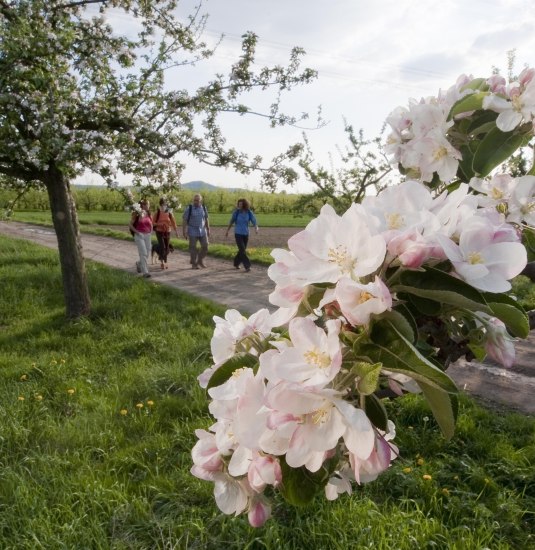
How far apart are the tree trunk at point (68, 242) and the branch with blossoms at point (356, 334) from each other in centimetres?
605

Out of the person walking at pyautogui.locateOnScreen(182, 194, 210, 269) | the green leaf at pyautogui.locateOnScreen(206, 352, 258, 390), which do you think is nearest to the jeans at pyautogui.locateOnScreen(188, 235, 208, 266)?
the person walking at pyautogui.locateOnScreen(182, 194, 210, 269)

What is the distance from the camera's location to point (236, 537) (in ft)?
8.57

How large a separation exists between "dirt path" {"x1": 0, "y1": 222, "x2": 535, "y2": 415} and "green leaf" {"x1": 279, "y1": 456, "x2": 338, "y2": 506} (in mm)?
3896

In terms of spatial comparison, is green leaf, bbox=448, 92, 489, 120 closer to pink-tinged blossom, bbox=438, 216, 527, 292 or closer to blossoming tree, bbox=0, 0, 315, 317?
pink-tinged blossom, bbox=438, 216, 527, 292

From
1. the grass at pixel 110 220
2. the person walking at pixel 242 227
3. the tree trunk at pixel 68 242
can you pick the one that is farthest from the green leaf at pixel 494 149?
the grass at pixel 110 220

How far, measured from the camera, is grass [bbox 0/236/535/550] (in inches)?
104

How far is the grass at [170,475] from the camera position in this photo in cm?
264

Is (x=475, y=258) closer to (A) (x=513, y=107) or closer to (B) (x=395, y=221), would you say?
(B) (x=395, y=221)

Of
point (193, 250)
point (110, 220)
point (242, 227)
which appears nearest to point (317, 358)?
point (242, 227)

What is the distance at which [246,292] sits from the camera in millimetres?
8648

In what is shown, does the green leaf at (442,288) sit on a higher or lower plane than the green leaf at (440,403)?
higher

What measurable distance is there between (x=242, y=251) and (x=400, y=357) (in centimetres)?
1041

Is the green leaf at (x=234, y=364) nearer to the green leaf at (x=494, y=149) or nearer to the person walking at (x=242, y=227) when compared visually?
the green leaf at (x=494, y=149)

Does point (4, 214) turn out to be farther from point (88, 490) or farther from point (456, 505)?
point (456, 505)
